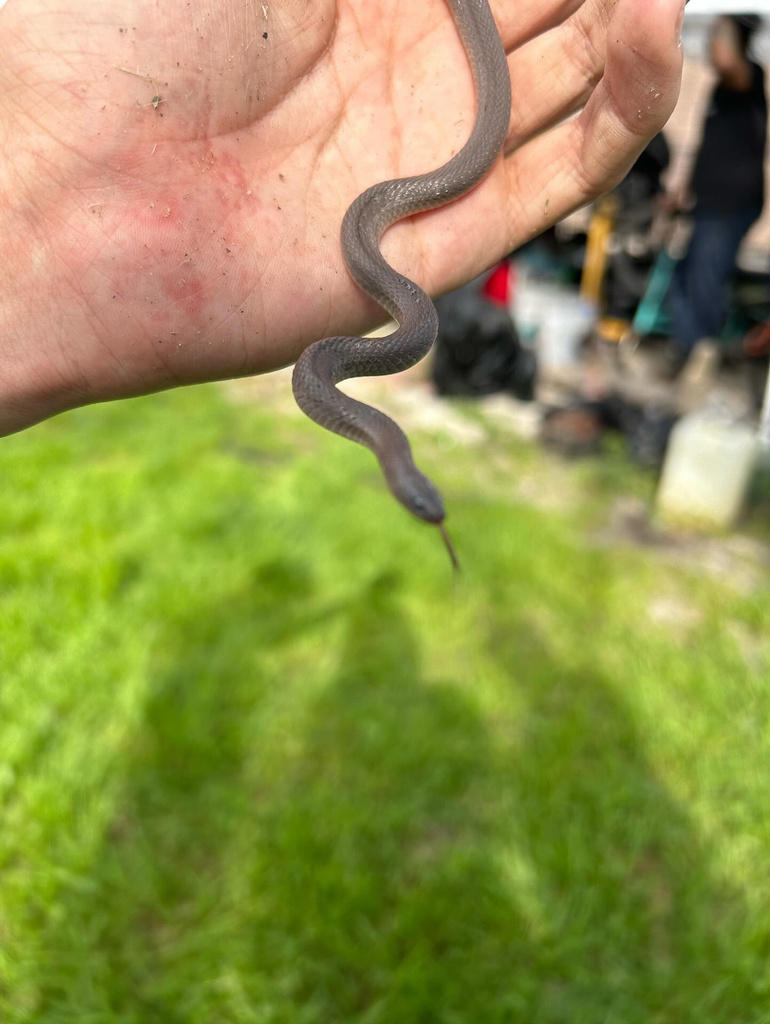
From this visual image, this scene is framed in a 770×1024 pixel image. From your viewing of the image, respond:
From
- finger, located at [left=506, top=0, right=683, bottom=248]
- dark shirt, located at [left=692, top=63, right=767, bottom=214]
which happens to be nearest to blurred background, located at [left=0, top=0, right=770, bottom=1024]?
dark shirt, located at [left=692, top=63, right=767, bottom=214]

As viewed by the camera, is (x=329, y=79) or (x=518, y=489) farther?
(x=518, y=489)

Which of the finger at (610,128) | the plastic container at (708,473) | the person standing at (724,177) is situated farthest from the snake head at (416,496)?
the person standing at (724,177)

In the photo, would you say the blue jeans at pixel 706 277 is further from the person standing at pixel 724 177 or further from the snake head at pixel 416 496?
the snake head at pixel 416 496

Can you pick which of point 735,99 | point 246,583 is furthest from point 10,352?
point 735,99

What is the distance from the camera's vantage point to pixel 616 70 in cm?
298

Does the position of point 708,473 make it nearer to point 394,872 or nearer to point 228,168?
point 394,872

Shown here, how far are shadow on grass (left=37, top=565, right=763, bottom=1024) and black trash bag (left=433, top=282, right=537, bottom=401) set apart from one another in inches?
210

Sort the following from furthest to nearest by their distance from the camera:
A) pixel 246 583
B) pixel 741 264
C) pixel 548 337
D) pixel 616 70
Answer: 1. pixel 548 337
2. pixel 741 264
3. pixel 246 583
4. pixel 616 70

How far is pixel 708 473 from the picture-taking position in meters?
7.24

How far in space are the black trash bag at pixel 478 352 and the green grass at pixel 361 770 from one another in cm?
335

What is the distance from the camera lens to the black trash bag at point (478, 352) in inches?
376

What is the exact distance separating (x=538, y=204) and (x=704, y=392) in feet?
24.5

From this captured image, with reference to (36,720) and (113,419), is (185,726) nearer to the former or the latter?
(36,720)

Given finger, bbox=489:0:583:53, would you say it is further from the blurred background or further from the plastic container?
the plastic container
